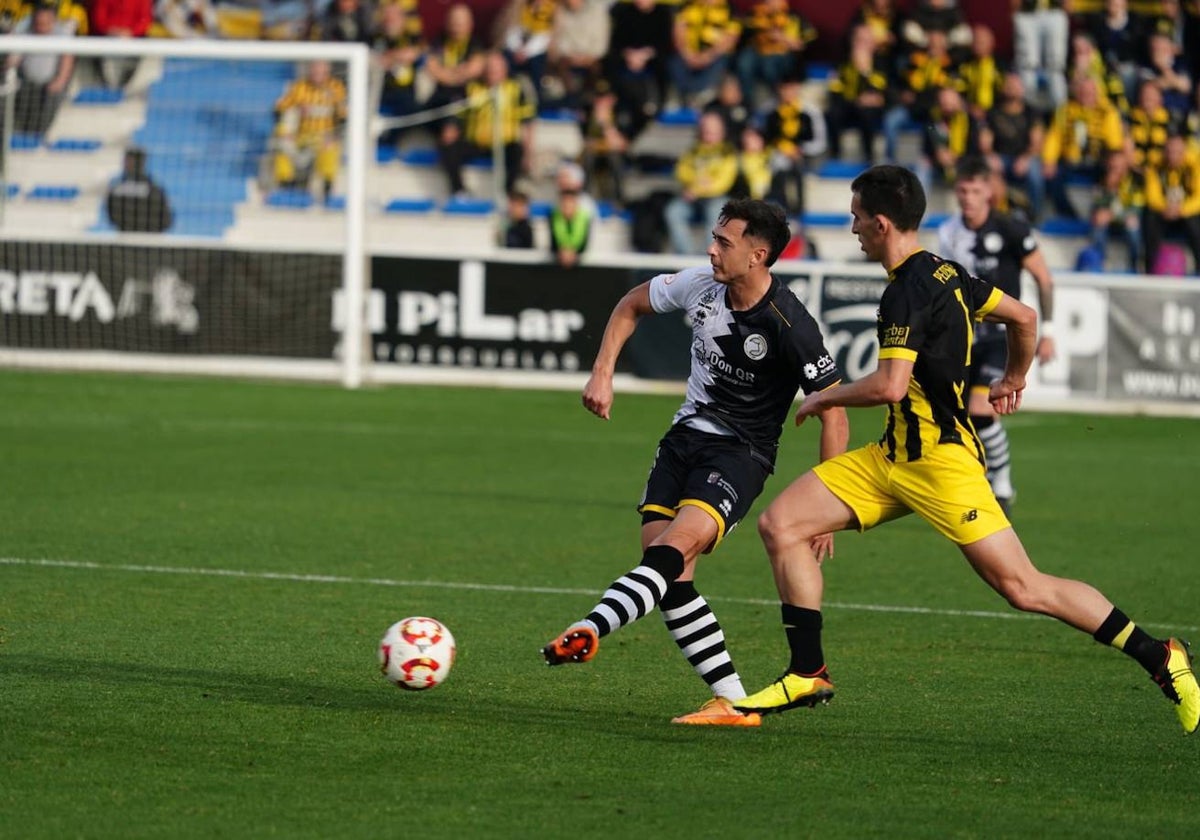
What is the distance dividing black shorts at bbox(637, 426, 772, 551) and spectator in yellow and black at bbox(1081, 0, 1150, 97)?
17.6 meters

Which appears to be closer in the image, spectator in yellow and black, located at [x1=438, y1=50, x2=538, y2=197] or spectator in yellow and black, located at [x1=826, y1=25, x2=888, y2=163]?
spectator in yellow and black, located at [x1=826, y1=25, x2=888, y2=163]

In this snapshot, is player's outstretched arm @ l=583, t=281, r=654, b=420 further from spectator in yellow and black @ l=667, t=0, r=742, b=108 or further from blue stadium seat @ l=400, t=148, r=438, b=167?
blue stadium seat @ l=400, t=148, r=438, b=167

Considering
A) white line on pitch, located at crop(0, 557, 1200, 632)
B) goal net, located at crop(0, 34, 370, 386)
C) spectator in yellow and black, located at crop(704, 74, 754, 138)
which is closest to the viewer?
white line on pitch, located at crop(0, 557, 1200, 632)

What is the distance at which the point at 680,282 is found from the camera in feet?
23.7

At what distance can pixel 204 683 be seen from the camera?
731cm

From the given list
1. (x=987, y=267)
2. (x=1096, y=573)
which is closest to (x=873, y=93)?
(x=987, y=267)

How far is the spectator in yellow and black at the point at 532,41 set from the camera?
24766 mm

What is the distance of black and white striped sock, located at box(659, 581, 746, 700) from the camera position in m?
6.94

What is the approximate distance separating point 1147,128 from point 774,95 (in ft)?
14.5

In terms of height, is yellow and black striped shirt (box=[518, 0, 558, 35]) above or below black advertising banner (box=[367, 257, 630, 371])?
above

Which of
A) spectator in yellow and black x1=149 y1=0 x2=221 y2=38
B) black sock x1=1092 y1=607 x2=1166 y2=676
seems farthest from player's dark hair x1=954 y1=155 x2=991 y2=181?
spectator in yellow and black x1=149 y1=0 x2=221 y2=38

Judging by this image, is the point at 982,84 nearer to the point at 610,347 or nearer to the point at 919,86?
the point at 919,86

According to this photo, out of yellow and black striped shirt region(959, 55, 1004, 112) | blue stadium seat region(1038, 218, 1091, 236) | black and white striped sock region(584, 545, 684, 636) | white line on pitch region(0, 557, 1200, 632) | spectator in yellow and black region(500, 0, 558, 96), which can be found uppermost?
spectator in yellow and black region(500, 0, 558, 96)

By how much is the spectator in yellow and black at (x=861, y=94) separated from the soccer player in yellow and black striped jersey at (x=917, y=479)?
17106 mm
